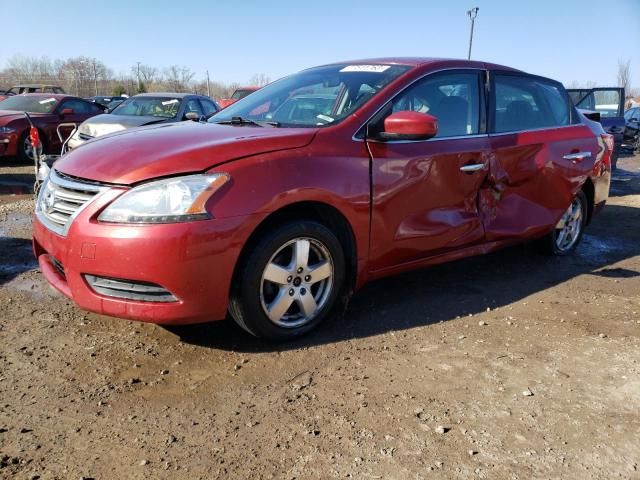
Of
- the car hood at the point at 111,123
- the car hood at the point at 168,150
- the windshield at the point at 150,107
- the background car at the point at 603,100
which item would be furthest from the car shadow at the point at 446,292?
the background car at the point at 603,100

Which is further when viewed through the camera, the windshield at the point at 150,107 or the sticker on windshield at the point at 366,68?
the windshield at the point at 150,107

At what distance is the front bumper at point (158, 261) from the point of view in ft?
8.91

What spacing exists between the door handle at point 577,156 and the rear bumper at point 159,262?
3247 millimetres

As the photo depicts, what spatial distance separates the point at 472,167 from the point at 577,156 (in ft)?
5.03

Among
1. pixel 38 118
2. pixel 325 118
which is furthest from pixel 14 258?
pixel 38 118

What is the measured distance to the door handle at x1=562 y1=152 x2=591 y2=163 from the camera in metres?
4.81

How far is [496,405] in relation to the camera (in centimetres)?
266

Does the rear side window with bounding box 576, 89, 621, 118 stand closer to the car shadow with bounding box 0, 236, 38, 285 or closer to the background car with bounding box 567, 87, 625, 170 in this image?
the background car with bounding box 567, 87, 625, 170

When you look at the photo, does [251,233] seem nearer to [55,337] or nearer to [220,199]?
[220,199]

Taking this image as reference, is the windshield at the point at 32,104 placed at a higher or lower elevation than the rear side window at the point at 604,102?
higher

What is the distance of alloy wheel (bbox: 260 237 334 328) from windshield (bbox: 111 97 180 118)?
756cm

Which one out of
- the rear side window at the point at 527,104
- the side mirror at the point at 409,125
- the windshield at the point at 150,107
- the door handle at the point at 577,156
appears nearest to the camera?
the side mirror at the point at 409,125

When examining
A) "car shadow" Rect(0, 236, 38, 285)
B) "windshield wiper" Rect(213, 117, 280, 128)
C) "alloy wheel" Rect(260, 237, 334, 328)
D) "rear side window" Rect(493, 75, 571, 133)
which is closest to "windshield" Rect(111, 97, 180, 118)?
"car shadow" Rect(0, 236, 38, 285)

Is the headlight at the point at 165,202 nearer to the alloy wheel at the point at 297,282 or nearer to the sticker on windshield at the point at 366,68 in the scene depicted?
the alloy wheel at the point at 297,282
